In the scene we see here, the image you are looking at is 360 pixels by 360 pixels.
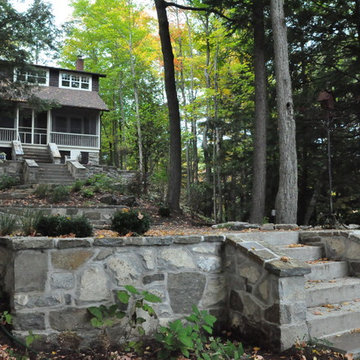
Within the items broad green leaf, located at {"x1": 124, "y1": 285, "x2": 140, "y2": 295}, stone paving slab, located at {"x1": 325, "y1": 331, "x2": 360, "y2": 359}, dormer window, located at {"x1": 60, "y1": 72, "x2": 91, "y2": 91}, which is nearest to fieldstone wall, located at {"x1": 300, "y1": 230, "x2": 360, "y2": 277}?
stone paving slab, located at {"x1": 325, "y1": 331, "x2": 360, "y2": 359}

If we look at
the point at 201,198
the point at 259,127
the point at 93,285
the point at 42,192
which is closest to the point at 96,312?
the point at 93,285

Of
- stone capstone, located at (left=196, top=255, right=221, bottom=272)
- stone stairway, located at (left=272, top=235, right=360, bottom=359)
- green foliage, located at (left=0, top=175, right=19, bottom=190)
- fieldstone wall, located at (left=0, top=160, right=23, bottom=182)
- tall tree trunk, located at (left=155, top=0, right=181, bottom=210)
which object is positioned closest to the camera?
stone stairway, located at (left=272, top=235, right=360, bottom=359)

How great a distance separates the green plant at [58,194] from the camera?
10.7 meters

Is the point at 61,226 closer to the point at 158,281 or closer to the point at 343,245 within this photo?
the point at 158,281

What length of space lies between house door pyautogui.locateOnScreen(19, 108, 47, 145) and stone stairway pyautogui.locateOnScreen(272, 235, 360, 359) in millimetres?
19911

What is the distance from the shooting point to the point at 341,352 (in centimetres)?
303

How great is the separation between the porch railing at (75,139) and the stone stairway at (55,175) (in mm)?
5544

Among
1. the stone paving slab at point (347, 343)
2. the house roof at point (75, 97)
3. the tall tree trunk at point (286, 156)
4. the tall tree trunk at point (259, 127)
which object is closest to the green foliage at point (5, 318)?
the stone paving slab at point (347, 343)

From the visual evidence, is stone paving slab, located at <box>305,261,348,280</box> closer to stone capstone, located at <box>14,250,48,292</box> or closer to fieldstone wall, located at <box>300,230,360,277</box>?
fieldstone wall, located at <box>300,230,360,277</box>

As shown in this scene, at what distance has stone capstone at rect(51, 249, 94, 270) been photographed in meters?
3.06

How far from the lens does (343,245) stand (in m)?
4.73

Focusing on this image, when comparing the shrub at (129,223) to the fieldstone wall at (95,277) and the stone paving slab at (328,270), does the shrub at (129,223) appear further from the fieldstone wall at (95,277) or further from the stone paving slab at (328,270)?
the stone paving slab at (328,270)

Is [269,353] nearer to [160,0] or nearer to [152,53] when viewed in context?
[160,0]

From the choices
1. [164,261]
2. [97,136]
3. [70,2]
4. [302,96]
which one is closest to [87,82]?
[97,136]
